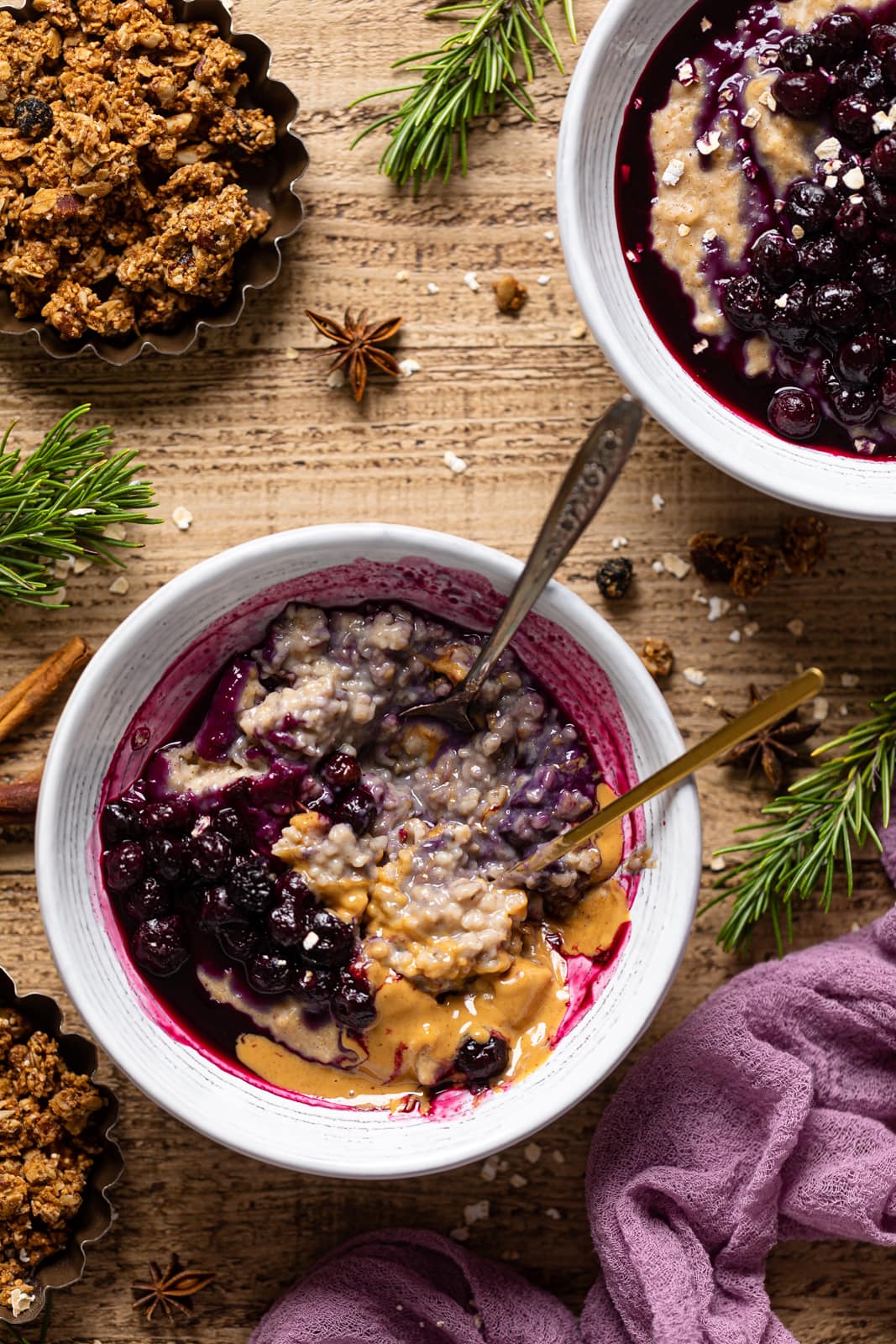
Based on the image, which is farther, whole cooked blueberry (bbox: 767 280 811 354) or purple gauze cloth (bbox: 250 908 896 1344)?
purple gauze cloth (bbox: 250 908 896 1344)

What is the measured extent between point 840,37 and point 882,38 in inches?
2.5

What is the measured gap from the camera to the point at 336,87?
7.25 feet

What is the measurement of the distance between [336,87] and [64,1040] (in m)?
1.65

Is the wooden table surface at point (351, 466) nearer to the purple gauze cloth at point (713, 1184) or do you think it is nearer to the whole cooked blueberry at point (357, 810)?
the purple gauze cloth at point (713, 1184)

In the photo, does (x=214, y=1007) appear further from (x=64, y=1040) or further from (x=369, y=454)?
(x=369, y=454)

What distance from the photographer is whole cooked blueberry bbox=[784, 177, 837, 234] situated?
194cm

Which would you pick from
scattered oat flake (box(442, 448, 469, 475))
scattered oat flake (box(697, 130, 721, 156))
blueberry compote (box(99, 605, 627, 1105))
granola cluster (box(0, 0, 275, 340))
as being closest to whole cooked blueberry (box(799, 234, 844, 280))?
scattered oat flake (box(697, 130, 721, 156))

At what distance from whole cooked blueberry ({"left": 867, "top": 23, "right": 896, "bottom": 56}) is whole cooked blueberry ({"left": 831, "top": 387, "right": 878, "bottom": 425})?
495mm

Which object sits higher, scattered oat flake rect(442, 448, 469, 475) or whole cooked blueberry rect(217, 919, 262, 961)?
scattered oat flake rect(442, 448, 469, 475)

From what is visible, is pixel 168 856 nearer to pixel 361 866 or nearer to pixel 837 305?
pixel 361 866

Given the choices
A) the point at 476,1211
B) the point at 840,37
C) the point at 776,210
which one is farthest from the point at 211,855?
the point at 840,37

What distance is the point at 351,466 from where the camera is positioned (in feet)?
7.31

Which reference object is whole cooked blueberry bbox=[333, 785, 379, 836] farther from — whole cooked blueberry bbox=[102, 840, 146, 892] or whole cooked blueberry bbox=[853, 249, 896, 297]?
whole cooked blueberry bbox=[853, 249, 896, 297]

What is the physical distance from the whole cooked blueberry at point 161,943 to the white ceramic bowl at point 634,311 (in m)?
1.06
